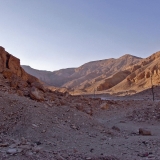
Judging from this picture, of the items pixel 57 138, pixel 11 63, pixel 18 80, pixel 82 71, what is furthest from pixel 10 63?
pixel 82 71

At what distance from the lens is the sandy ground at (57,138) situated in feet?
16.8

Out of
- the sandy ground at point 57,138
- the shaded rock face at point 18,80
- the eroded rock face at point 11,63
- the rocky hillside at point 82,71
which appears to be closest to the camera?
the sandy ground at point 57,138

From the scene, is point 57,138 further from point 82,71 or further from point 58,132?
point 82,71

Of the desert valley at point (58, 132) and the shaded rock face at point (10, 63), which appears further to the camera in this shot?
the shaded rock face at point (10, 63)

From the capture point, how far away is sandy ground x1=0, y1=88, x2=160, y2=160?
202 inches

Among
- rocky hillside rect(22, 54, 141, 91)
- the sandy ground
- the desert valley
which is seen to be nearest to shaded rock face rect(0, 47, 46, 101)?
the desert valley

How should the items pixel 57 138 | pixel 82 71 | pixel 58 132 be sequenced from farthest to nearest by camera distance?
pixel 82 71 < pixel 58 132 < pixel 57 138

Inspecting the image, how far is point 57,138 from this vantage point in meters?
6.66

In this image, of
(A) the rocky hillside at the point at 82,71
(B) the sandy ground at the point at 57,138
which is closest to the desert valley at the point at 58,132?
(B) the sandy ground at the point at 57,138

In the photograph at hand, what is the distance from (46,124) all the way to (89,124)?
1.74 metres

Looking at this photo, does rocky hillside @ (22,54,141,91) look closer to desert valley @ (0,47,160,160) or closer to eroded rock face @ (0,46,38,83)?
eroded rock face @ (0,46,38,83)

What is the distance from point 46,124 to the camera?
7352 millimetres

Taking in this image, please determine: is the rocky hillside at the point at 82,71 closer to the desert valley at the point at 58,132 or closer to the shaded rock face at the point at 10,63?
the shaded rock face at the point at 10,63

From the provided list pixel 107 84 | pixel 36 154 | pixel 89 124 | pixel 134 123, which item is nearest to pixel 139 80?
pixel 107 84
